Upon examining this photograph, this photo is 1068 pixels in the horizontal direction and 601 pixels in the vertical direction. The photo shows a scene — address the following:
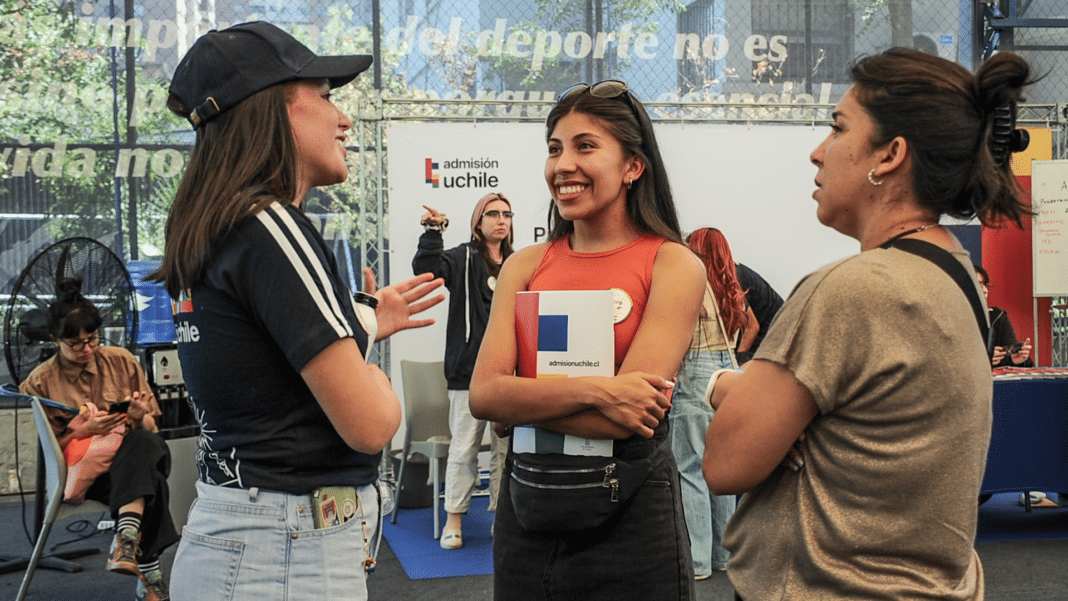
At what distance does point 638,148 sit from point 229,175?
2.62 ft

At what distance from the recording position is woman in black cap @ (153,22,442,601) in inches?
43.8

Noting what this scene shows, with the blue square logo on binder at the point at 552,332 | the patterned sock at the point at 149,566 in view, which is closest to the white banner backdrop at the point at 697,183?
the patterned sock at the point at 149,566

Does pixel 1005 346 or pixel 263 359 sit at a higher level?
pixel 263 359

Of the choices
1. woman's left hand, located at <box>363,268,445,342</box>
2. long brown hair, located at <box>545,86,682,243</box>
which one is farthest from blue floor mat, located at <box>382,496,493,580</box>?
woman's left hand, located at <box>363,268,445,342</box>

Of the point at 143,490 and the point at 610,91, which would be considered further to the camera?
the point at 143,490

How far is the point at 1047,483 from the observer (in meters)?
4.49

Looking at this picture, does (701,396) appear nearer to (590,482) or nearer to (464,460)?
(464,460)

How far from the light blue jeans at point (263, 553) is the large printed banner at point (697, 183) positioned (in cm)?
437

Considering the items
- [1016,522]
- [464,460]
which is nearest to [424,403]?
[464,460]

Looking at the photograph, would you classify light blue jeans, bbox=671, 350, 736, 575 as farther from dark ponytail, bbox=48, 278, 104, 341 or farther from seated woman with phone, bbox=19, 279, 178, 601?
dark ponytail, bbox=48, 278, 104, 341

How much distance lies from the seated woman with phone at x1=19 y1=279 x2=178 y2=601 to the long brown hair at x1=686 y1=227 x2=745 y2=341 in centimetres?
257

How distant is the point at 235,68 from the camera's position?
1198 millimetres

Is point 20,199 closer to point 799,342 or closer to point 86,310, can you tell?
point 86,310

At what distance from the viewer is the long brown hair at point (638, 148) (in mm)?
1646
